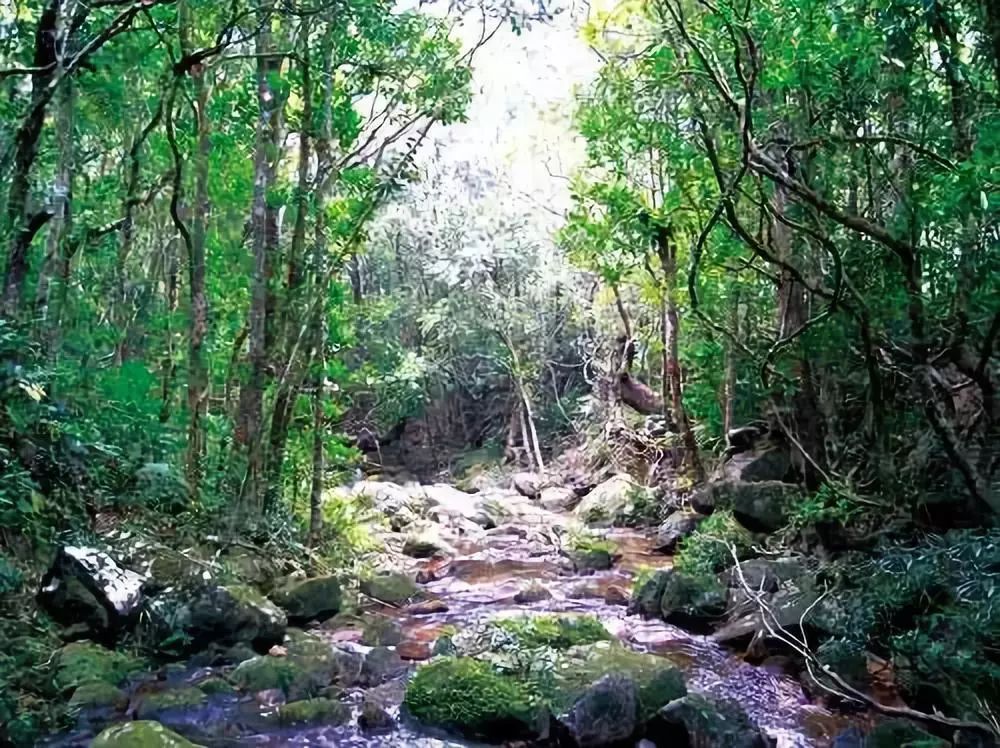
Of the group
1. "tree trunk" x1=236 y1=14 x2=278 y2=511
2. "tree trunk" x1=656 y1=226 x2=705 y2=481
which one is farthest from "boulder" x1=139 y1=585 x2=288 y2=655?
"tree trunk" x1=656 y1=226 x2=705 y2=481

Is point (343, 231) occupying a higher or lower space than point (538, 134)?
lower

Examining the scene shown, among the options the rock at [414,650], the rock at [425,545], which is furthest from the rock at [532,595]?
the rock at [425,545]

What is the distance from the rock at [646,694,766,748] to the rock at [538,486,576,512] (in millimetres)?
11803

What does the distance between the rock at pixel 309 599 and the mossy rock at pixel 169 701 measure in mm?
2177

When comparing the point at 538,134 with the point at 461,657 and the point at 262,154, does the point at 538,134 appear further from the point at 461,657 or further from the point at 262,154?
the point at 461,657

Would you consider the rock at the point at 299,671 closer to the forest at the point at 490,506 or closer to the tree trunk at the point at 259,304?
the forest at the point at 490,506

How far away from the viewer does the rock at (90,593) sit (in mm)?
6660

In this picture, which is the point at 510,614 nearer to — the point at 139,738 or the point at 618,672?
the point at 618,672

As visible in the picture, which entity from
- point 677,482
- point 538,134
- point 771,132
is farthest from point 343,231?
point 538,134

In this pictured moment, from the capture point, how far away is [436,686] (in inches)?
241

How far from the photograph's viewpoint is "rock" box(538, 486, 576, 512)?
58.0 feet

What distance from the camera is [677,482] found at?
14.6m

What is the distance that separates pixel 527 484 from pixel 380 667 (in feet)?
42.3

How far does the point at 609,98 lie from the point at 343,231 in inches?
164
